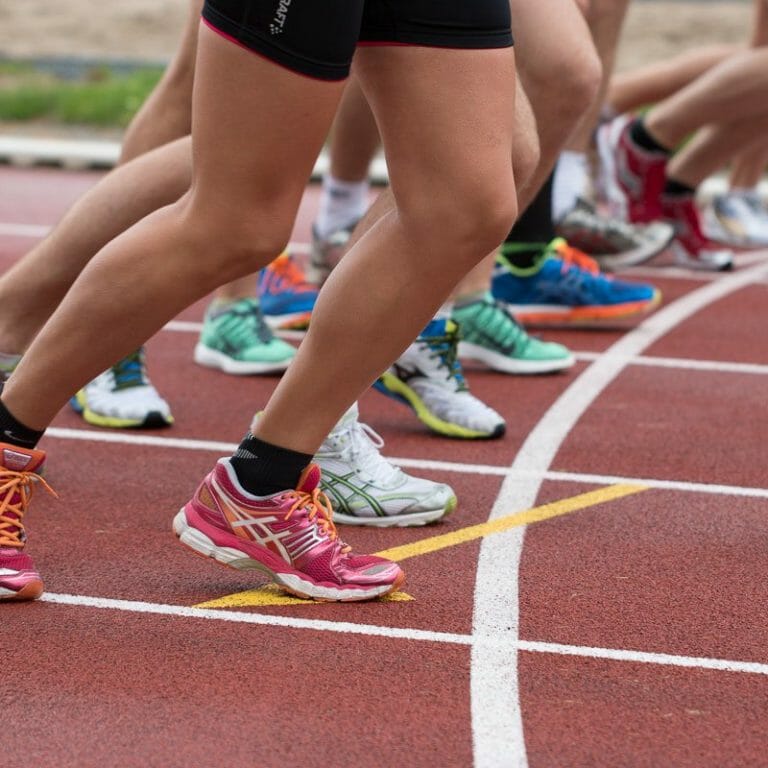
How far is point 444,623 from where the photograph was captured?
2865mm

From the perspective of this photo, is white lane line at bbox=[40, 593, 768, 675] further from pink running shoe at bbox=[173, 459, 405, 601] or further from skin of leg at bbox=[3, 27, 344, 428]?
skin of leg at bbox=[3, 27, 344, 428]

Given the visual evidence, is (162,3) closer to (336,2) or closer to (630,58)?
(630,58)

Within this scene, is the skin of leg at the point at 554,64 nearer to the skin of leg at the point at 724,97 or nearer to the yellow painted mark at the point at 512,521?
the yellow painted mark at the point at 512,521

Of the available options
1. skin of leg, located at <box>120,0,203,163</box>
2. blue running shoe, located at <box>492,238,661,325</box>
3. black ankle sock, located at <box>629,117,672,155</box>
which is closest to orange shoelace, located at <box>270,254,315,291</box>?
blue running shoe, located at <box>492,238,661,325</box>

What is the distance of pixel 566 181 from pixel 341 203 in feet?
3.20

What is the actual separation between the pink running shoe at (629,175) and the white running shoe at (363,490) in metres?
4.24

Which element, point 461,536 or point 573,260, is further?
point 573,260

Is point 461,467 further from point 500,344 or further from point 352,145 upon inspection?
point 352,145

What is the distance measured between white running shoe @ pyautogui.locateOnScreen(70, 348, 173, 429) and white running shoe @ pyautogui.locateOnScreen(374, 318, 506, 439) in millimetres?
593

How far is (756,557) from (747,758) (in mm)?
1008

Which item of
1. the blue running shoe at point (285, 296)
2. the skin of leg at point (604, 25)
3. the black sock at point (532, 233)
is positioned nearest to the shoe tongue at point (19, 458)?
the blue running shoe at point (285, 296)

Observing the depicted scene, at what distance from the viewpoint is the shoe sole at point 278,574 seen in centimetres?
293

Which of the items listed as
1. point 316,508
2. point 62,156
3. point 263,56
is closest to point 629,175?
point 316,508

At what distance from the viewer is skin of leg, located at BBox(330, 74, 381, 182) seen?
5676mm
